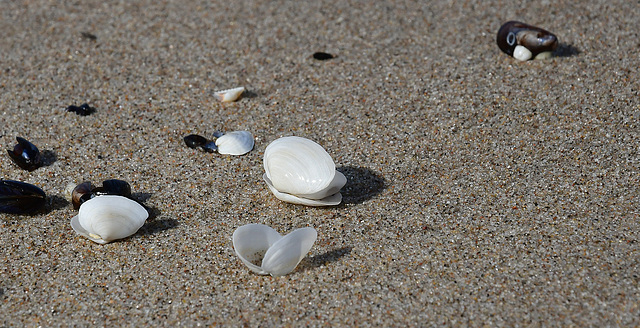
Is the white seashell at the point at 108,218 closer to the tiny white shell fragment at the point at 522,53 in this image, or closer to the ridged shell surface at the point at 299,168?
the ridged shell surface at the point at 299,168

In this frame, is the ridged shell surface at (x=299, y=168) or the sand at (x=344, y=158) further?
the ridged shell surface at (x=299, y=168)

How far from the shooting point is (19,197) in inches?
107

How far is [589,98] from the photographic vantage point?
133 inches

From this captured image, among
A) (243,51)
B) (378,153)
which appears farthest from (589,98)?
(243,51)

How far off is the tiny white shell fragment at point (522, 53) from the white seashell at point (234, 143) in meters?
1.69

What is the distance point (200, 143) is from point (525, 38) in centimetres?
200

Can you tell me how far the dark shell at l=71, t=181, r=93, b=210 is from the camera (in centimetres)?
274

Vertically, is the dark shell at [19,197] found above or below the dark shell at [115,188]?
below

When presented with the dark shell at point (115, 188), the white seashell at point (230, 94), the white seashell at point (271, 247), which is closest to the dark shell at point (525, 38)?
the white seashell at point (230, 94)

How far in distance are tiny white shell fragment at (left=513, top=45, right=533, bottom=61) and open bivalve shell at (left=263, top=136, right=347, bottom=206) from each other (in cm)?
158

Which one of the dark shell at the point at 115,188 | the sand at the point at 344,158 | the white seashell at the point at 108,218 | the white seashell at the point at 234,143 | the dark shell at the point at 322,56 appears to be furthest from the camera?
the dark shell at the point at 322,56

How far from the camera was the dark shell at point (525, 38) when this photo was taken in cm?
362

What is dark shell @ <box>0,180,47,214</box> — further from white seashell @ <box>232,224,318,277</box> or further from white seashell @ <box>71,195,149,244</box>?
white seashell @ <box>232,224,318,277</box>

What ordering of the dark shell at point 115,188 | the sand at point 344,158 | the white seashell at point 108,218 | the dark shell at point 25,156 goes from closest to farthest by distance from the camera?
the sand at point 344,158
the white seashell at point 108,218
the dark shell at point 115,188
the dark shell at point 25,156
